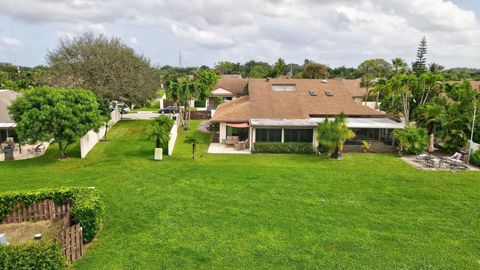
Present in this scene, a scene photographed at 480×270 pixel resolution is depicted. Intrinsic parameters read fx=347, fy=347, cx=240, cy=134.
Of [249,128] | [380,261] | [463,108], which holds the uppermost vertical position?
[463,108]

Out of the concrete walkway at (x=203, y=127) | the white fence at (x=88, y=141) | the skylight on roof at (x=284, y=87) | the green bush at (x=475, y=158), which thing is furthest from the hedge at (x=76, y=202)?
the skylight on roof at (x=284, y=87)

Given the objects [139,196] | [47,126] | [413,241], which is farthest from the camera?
[47,126]

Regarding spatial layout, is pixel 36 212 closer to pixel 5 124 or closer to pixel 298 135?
pixel 5 124

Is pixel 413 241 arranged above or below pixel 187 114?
below

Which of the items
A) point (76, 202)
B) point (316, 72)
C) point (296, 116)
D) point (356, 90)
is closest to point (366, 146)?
point (296, 116)

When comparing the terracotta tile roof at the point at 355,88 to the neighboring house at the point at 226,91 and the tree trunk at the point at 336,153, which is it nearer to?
the neighboring house at the point at 226,91

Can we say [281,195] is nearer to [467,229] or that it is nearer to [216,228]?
[216,228]

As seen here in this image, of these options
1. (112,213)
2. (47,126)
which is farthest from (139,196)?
(47,126)
